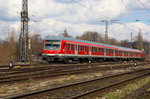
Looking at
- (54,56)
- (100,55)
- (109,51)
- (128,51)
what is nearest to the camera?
(54,56)

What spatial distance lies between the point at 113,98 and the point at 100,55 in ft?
92.5

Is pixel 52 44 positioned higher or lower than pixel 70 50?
higher

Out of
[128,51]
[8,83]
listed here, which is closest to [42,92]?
[8,83]

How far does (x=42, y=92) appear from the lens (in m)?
8.20

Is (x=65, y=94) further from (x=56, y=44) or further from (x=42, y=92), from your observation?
(x=56, y=44)

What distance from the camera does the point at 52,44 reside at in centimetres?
2553

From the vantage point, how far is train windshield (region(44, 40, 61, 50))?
25.1 meters

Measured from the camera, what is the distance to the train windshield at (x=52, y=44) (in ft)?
82.4

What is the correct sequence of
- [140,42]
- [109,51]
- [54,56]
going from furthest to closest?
1. [140,42]
2. [109,51]
3. [54,56]

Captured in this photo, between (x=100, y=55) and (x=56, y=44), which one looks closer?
(x=56, y=44)

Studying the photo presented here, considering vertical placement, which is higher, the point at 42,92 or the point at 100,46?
the point at 100,46

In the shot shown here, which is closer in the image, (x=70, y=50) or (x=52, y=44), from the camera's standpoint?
(x=52, y=44)

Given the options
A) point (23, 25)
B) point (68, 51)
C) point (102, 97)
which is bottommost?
point (102, 97)

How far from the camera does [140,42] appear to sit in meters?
94.4
